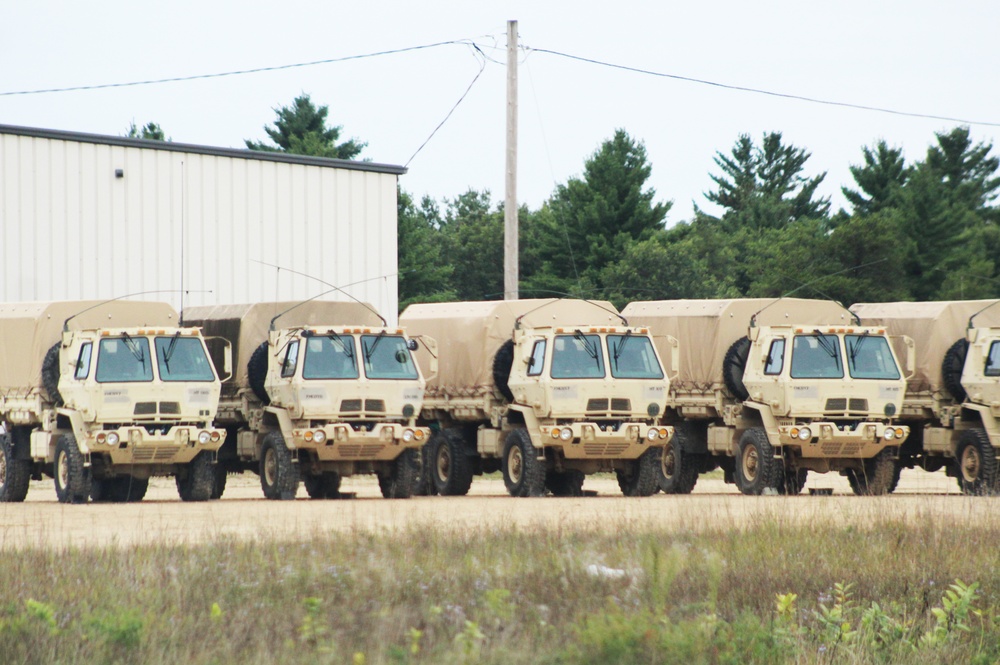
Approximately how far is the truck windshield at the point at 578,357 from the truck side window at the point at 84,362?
6.85 meters

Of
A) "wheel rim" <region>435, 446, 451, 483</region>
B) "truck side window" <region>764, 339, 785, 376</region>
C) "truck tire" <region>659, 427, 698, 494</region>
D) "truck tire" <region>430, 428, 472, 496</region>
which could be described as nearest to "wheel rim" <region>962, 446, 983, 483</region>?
"truck side window" <region>764, 339, 785, 376</region>

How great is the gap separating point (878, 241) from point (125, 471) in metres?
39.2

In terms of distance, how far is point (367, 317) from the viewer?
1112 inches

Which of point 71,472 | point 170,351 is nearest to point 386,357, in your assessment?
point 170,351

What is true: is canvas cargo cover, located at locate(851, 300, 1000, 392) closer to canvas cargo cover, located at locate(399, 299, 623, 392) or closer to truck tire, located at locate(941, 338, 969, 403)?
truck tire, located at locate(941, 338, 969, 403)

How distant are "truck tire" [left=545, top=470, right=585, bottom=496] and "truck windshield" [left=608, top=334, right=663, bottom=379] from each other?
222cm

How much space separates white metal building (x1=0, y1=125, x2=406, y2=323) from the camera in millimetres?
34906

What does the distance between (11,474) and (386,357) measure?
20.0ft

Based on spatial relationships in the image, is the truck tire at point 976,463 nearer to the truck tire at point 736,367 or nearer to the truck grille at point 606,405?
the truck tire at point 736,367

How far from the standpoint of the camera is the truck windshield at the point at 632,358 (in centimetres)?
2662

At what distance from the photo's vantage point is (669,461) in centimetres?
2870

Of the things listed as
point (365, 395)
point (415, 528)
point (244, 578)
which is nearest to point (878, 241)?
point (365, 395)

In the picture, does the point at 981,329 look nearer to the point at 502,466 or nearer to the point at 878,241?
the point at 502,466

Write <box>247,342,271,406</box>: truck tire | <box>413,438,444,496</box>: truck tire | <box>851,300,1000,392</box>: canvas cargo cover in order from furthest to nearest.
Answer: <box>413,438,444,496</box>: truck tire
<box>851,300,1000,392</box>: canvas cargo cover
<box>247,342,271,406</box>: truck tire
